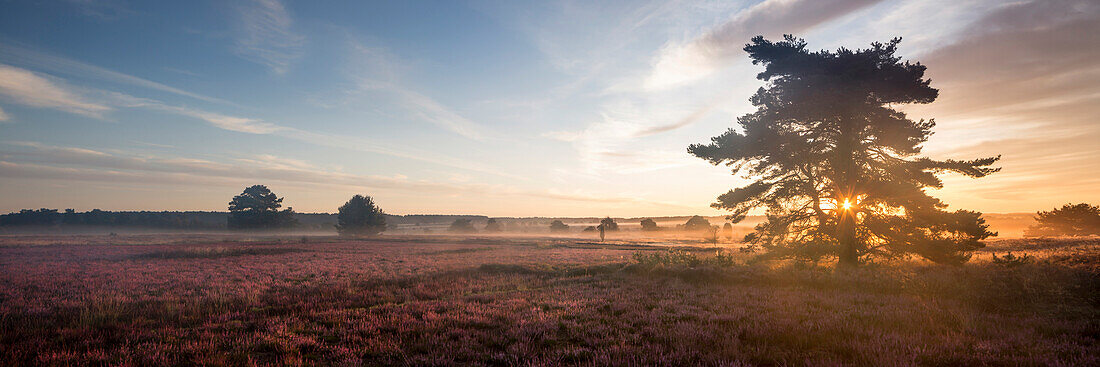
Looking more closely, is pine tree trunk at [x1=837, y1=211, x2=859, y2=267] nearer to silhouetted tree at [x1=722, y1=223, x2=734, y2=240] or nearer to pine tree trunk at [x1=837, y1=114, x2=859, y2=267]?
pine tree trunk at [x1=837, y1=114, x2=859, y2=267]

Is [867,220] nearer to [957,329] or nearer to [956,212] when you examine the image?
[956,212]

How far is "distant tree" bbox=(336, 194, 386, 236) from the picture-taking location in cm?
7075

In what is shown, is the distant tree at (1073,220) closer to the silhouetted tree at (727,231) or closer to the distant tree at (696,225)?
the silhouetted tree at (727,231)

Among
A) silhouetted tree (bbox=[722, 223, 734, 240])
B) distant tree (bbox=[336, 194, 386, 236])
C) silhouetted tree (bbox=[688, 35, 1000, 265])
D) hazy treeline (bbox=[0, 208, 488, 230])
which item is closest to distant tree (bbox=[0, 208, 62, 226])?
hazy treeline (bbox=[0, 208, 488, 230])

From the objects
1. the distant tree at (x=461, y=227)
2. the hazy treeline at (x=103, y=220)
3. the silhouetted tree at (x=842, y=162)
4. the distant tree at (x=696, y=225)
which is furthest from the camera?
the distant tree at (x=696, y=225)

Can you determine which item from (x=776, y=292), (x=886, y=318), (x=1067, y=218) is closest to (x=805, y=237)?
(x=776, y=292)

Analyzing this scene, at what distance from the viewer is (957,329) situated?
7043 mm

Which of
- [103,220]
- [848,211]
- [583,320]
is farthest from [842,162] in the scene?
[103,220]

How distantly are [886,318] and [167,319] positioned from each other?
14.8m

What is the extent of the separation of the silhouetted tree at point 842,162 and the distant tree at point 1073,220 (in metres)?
60.2

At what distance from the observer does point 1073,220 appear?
174 ft

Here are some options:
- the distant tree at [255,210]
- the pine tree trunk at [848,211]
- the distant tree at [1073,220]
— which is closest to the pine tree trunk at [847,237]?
the pine tree trunk at [848,211]

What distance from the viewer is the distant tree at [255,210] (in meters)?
72.0

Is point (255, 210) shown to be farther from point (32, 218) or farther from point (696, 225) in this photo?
point (696, 225)
